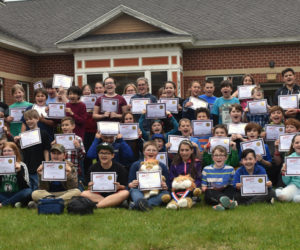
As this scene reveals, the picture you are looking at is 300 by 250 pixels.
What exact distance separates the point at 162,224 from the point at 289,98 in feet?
12.5

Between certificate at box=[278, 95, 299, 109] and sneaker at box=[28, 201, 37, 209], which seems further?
certificate at box=[278, 95, 299, 109]

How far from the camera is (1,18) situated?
20.2m

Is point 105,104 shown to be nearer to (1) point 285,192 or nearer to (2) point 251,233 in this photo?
(1) point 285,192

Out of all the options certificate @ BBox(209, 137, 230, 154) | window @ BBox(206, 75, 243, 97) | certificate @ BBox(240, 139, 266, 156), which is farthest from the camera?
window @ BBox(206, 75, 243, 97)

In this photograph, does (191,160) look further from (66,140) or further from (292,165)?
(66,140)

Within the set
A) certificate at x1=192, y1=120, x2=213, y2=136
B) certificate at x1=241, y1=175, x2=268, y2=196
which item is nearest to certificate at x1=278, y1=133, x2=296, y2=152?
certificate at x1=241, y1=175, x2=268, y2=196

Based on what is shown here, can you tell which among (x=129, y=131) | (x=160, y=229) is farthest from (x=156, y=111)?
(x=160, y=229)

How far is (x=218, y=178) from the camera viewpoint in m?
6.76

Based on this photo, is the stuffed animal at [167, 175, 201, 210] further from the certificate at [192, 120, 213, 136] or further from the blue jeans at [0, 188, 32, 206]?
the blue jeans at [0, 188, 32, 206]

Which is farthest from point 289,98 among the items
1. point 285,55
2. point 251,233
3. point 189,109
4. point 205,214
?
point 285,55

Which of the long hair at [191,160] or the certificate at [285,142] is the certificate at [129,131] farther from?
the certificate at [285,142]

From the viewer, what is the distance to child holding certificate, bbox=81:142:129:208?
6707 mm

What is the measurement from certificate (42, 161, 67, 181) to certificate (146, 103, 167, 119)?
2060 mm

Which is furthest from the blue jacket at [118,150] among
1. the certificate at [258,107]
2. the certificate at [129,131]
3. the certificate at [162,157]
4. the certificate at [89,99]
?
the certificate at [258,107]
